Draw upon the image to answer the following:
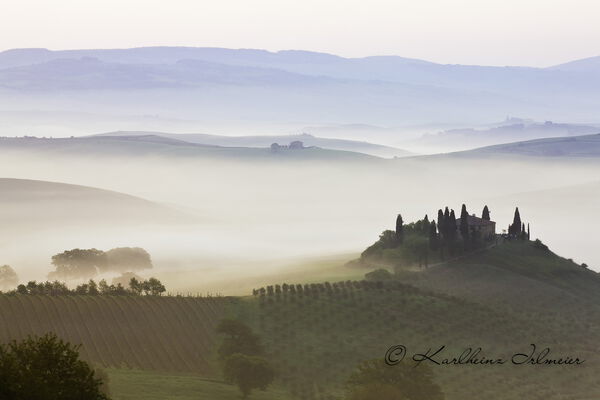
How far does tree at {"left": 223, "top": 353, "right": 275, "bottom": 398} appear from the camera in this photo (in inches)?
2985

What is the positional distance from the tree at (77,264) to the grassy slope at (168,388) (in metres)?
102

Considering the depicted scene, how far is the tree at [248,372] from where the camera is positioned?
75812mm

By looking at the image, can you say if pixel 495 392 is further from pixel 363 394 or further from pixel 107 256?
pixel 107 256

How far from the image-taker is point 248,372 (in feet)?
248

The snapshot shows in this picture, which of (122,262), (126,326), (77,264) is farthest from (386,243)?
(126,326)

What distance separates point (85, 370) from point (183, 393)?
33118 mm

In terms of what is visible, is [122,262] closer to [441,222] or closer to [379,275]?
[441,222]

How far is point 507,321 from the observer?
116312 millimetres

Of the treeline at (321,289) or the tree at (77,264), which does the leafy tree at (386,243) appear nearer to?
the treeline at (321,289)

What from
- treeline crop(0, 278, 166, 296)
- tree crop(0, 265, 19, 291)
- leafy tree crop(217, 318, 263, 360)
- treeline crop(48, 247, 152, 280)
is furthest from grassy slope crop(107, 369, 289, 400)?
treeline crop(48, 247, 152, 280)

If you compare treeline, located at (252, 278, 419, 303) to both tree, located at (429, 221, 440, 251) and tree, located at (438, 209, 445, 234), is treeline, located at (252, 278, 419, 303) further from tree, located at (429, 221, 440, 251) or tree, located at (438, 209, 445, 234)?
tree, located at (438, 209, 445, 234)

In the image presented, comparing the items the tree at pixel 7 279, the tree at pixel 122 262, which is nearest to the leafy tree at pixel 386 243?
the tree at pixel 122 262

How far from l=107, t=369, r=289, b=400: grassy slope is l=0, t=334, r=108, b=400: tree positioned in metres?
28.8

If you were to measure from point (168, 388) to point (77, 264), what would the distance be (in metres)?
112
